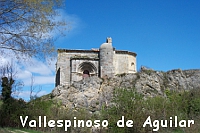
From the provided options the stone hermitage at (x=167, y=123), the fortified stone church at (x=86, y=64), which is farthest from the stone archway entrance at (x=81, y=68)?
the stone hermitage at (x=167, y=123)

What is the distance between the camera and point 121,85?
25.7m

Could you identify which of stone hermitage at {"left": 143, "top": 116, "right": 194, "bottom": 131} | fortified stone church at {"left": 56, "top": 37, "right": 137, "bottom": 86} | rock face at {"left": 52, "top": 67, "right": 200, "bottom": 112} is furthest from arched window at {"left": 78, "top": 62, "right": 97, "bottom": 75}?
stone hermitage at {"left": 143, "top": 116, "right": 194, "bottom": 131}

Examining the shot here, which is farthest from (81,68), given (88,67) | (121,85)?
(121,85)

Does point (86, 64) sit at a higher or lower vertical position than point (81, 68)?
higher

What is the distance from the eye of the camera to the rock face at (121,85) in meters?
25.0

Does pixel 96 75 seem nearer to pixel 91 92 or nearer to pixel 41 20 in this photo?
pixel 91 92

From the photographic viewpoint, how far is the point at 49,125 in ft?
45.5

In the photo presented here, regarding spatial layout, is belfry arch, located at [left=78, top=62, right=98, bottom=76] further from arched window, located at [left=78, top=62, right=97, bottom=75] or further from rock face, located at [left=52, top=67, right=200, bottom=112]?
rock face, located at [left=52, top=67, right=200, bottom=112]

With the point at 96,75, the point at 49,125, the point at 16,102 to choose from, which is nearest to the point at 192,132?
the point at 49,125

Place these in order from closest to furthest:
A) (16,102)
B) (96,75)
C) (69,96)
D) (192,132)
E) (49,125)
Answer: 1. (192,132)
2. (49,125)
3. (16,102)
4. (69,96)
5. (96,75)

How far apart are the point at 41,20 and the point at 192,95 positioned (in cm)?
1491

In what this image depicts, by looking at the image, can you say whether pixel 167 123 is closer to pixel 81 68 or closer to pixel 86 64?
pixel 86 64

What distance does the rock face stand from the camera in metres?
25.0

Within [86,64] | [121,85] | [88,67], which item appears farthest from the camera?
[88,67]
